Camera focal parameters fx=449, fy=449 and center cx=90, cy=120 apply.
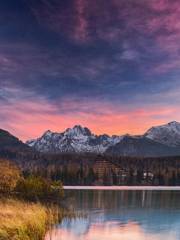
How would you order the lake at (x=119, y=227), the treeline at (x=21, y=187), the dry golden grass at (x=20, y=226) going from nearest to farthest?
the dry golden grass at (x=20, y=226) < the lake at (x=119, y=227) < the treeline at (x=21, y=187)

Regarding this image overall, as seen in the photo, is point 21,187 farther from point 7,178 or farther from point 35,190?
point 7,178

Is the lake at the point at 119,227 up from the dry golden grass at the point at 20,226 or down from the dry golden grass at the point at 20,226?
down

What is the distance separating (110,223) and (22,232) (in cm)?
1758

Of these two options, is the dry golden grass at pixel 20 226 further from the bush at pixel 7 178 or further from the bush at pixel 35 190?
the bush at pixel 35 190

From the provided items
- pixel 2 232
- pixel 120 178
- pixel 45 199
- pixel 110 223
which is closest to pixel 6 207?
pixel 2 232

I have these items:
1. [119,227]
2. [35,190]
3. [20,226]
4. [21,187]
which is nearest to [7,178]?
[21,187]

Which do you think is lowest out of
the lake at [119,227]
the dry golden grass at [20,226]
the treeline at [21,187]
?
the lake at [119,227]

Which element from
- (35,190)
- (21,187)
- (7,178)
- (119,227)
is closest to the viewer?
(119,227)

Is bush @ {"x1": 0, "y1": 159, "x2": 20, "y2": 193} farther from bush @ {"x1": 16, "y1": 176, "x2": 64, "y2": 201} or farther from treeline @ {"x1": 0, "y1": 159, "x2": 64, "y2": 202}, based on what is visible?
bush @ {"x1": 16, "y1": 176, "x2": 64, "y2": 201}

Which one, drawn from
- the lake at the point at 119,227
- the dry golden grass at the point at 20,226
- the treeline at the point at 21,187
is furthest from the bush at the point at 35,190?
the dry golden grass at the point at 20,226

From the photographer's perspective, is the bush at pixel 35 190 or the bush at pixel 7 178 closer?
the bush at pixel 7 178

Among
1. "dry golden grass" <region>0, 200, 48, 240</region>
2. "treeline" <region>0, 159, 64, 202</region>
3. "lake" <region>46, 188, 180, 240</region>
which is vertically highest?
"treeline" <region>0, 159, 64, 202</region>

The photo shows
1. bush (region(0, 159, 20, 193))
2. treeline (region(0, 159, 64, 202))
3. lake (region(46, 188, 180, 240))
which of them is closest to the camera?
lake (region(46, 188, 180, 240))

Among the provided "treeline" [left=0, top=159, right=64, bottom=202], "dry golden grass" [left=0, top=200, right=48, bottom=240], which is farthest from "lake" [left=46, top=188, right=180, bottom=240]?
"treeline" [left=0, top=159, right=64, bottom=202]
